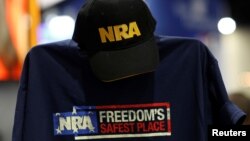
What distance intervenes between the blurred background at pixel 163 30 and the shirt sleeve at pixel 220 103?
1.84 feet

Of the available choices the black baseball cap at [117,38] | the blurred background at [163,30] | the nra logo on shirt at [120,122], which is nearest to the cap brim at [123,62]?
the black baseball cap at [117,38]

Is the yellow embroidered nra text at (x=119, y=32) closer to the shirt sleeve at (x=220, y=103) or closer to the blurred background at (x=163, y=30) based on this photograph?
the shirt sleeve at (x=220, y=103)

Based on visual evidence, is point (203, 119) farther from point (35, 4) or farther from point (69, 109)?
point (35, 4)

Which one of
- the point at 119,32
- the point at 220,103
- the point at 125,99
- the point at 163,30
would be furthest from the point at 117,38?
the point at 163,30

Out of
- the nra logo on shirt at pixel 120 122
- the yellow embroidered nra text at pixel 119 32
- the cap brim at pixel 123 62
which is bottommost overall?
the nra logo on shirt at pixel 120 122

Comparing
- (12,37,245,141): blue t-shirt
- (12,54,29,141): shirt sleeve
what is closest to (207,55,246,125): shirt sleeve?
(12,37,245,141): blue t-shirt

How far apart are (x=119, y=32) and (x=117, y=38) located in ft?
0.05

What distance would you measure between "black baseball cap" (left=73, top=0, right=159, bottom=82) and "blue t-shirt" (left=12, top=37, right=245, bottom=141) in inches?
2.7

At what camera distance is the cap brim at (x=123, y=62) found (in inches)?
35.0

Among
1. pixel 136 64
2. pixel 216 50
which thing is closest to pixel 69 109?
pixel 136 64

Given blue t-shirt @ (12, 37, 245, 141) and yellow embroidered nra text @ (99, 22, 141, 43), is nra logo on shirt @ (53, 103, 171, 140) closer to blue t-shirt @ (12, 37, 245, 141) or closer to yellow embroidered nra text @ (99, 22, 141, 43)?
blue t-shirt @ (12, 37, 245, 141)

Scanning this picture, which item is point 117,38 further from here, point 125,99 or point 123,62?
point 125,99

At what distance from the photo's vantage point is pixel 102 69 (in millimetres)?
896

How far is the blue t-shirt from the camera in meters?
0.96
